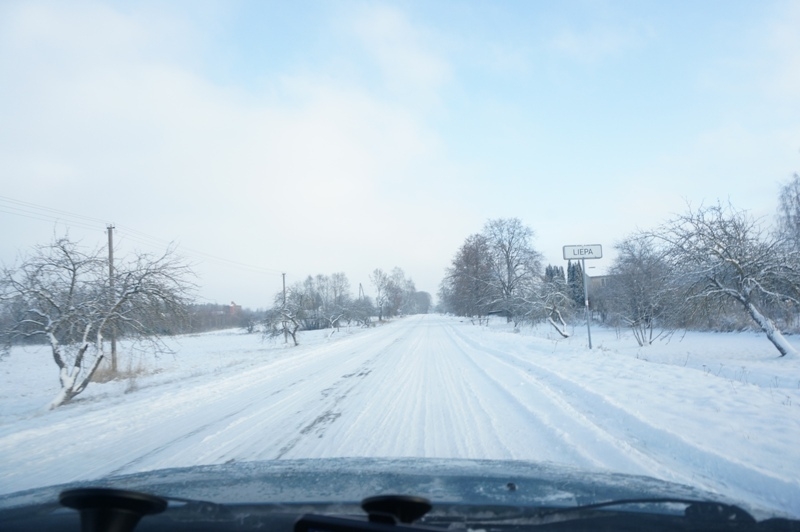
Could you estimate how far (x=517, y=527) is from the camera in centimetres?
261

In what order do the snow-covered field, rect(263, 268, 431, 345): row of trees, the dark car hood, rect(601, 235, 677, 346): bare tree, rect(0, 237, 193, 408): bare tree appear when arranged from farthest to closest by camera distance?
rect(263, 268, 431, 345): row of trees, rect(601, 235, 677, 346): bare tree, rect(0, 237, 193, 408): bare tree, the snow-covered field, the dark car hood

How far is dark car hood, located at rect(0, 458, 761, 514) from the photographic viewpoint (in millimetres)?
3168

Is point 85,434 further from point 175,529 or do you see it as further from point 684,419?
point 684,419

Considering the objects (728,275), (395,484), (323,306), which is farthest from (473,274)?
(395,484)

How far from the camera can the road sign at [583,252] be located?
17.3 meters

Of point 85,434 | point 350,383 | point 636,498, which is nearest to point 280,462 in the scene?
point 636,498

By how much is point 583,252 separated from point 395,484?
15371mm

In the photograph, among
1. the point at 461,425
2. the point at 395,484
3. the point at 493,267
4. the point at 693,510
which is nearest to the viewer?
the point at 693,510

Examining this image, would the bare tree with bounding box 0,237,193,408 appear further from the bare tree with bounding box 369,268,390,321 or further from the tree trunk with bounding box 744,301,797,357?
the bare tree with bounding box 369,268,390,321

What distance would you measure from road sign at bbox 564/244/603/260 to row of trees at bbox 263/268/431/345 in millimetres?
26201

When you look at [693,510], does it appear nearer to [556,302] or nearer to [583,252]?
[583,252]

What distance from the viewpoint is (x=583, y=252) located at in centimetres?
1745

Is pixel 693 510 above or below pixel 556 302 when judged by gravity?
below

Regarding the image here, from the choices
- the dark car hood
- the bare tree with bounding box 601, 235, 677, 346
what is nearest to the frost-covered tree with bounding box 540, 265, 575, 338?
the bare tree with bounding box 601, 235, 677, 346
